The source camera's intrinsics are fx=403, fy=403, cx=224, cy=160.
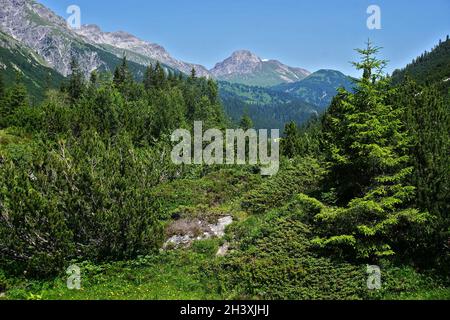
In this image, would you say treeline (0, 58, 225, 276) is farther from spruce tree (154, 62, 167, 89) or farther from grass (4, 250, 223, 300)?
spruce tree (154, 62, 167, 89)

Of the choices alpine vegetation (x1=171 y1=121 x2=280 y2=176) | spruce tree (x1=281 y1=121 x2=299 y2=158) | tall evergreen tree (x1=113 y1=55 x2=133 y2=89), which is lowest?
alpine vegetation (x1=171 y1=121 x2=280 y2=176)

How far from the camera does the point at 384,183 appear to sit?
17484mm

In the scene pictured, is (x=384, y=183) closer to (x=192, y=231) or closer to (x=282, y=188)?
(x=282, y=188)

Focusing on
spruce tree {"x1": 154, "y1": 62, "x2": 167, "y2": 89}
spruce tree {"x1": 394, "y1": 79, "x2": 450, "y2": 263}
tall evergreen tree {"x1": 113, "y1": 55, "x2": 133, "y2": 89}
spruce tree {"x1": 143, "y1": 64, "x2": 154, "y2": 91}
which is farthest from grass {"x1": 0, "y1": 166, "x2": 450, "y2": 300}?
spruce tree {"x1": 143, "y1": 64, "x2": 154, "y2": 91}

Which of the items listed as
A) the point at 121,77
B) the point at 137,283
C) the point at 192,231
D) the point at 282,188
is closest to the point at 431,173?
the point at 282,188

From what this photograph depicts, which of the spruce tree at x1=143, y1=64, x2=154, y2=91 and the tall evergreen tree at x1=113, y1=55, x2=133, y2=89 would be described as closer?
the tall evergreen tree at x1=113, y1=55, x2=133, y2=89

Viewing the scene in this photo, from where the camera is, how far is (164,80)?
3654 inches

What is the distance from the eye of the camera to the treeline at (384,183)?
15.6 m

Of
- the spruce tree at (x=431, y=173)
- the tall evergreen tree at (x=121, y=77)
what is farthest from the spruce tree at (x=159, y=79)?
the spruce tree at (x=431, y=173)

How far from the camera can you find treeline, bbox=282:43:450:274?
15.6m

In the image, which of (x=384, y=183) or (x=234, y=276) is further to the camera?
(x=384, y=183)

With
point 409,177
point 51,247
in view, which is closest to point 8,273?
point 51,247

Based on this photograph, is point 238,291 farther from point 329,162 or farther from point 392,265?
point 329,162
